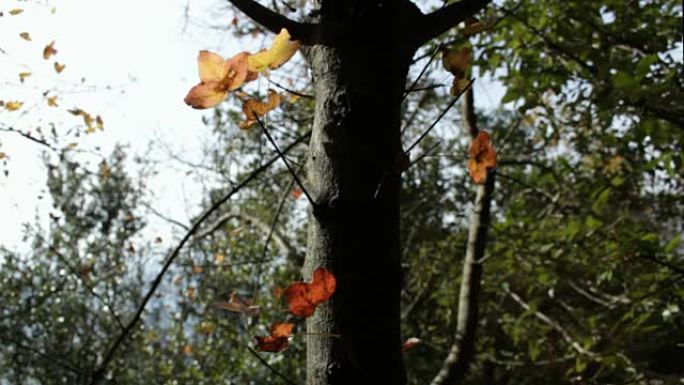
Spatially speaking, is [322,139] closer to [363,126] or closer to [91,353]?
[363,126]

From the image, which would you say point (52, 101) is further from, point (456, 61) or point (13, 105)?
point (456, 61)

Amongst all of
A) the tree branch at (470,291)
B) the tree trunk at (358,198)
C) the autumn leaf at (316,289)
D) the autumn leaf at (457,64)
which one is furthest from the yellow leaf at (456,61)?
the tree branch at (470,291)

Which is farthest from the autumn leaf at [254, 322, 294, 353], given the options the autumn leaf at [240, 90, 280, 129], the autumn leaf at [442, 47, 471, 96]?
the autumn leaf at [442, 47, 471, 96]

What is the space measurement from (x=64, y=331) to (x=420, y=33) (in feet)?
21.0

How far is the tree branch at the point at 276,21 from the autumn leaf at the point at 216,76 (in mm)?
104

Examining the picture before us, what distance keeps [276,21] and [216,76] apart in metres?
0.16

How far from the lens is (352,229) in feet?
2.37

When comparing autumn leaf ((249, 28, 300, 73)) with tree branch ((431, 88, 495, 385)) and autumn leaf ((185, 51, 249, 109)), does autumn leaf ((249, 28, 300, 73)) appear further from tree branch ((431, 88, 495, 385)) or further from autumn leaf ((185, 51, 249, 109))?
tree branch ((431, 88, 495, 385))

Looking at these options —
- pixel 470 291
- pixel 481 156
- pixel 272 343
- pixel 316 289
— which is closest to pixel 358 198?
pixel 316 289

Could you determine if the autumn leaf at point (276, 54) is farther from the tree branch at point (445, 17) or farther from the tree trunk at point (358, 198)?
the tree branch at point (445, 17)

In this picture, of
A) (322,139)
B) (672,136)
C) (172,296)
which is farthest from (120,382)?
(322,139)

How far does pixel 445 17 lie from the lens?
2.76 ft

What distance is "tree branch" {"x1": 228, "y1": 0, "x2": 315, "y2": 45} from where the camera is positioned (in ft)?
2.59

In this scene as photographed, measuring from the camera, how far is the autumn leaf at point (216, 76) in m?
0.89
